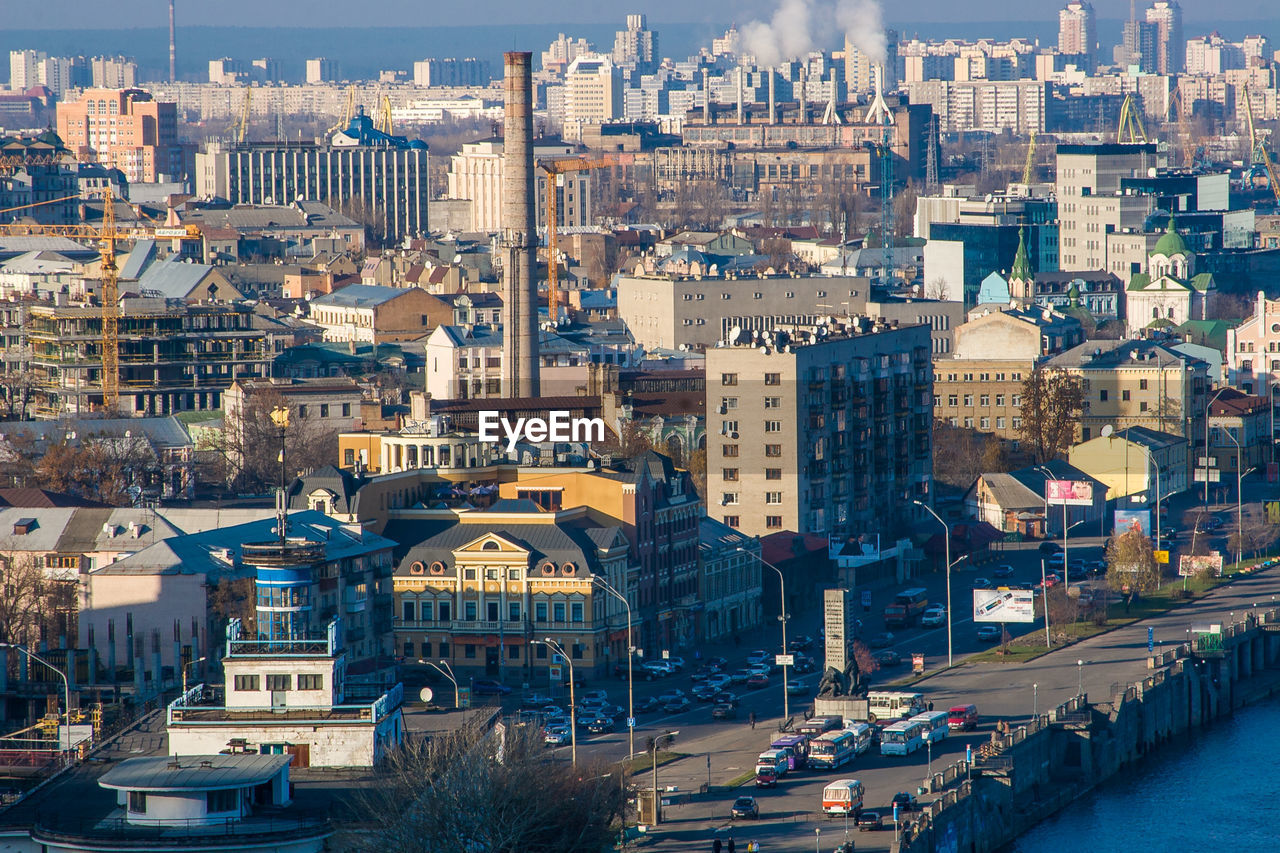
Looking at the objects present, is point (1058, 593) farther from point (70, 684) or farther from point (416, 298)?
point (416, 298)

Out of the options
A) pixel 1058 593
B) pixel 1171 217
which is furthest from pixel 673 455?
pixel 1171 217

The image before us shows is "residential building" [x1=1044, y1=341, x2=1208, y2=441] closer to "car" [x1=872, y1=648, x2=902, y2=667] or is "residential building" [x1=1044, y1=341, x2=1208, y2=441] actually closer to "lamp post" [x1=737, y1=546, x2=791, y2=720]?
"lamp post" [x1=737, y1=546, x2=791, y2=720]

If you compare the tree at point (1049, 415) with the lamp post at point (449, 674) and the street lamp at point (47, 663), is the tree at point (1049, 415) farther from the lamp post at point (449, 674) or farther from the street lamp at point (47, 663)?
the street lamp at point (47, 663)

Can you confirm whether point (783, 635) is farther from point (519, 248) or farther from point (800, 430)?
point (519, 248)

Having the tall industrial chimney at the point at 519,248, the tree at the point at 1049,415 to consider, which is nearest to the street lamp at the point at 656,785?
the tall industrial chimney at the point at 519,248

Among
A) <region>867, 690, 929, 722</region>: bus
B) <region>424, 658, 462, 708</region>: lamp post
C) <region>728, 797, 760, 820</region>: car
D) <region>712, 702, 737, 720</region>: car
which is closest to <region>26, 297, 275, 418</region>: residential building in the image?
<region>424, 658, 462, 708</region>: lamp post
